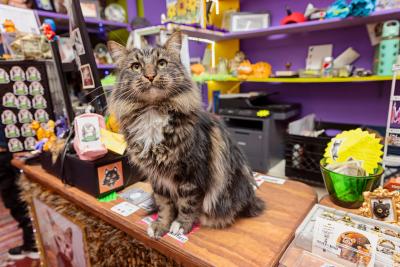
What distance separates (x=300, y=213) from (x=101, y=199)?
29.7 inches

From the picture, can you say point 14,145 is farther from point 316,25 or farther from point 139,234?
point 316,25

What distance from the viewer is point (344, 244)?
1.72 ft

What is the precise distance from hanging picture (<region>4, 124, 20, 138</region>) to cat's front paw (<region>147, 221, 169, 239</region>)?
1.18 metres

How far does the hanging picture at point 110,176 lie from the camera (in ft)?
2.93

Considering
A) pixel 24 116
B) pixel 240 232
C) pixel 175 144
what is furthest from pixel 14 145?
pixel 240 232

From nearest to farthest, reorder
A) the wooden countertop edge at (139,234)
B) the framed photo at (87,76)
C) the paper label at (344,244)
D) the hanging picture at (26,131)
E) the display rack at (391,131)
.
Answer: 1. the paper label at (344,244)
2. the wooden countertop edge at (139,234)
3. the display rack at (391,131)
4. the framed photo at (87,76)
5. the hanging picture at (26,131)

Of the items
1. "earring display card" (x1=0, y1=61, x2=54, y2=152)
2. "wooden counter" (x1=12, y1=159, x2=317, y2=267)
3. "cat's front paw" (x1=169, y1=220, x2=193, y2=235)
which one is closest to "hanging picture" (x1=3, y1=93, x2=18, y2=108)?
"earring display card" (x1=0, y1=61, x2=54, y2=152)

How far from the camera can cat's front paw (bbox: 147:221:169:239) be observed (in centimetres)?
70

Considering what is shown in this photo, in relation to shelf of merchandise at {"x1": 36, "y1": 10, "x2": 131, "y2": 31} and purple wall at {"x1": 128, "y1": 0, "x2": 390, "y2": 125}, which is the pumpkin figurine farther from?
shelf of merchandise at {"x1": 36, "y1": 10, "x2": 131, "y2": 31}

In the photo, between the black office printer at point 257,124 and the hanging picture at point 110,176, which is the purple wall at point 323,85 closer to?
the black office printer at point 257,124

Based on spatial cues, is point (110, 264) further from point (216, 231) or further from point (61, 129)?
point (61, 129)

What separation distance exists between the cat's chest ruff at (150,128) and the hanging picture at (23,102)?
42.8 inches

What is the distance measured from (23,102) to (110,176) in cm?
90

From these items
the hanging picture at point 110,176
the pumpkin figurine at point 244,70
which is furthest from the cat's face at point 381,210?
the pumpkin figurine at point 244,70
